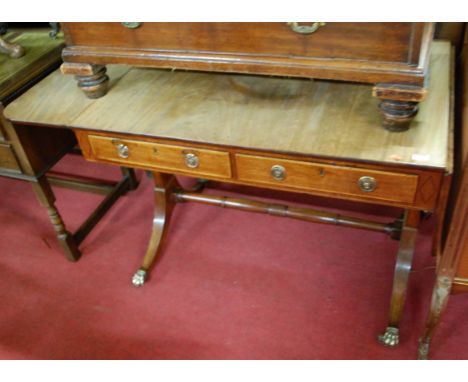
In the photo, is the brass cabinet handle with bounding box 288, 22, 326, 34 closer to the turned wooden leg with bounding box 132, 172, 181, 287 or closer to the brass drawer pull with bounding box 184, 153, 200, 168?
the brass drawer pull with bounding box 184, 153, 200, 168

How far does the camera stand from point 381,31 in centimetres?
113

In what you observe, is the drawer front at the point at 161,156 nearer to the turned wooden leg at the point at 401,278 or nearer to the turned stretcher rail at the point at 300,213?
the turned stretcher rail at the point at 300,213

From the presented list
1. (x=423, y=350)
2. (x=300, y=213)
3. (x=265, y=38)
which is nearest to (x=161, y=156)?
(x=265, y=38)

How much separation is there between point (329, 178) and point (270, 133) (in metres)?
0.21

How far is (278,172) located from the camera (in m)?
1.35

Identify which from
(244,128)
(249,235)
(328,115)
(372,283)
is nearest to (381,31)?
(328,115)

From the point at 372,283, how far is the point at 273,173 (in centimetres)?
83

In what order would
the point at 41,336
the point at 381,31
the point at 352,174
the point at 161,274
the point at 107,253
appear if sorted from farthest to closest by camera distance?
the point at 107,253 < the point at 161,274 < the point at 41,336 < the point at 352,174 < the point at 381,31

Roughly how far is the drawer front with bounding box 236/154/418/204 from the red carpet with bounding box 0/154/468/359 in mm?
677

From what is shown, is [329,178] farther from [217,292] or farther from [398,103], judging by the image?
[217,292]

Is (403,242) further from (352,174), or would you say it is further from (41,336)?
(41,336)

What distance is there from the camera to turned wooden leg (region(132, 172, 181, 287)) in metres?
2.00

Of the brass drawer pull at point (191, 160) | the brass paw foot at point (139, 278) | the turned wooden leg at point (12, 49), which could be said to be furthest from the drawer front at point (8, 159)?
the brass drawer pull at point (191, 160)

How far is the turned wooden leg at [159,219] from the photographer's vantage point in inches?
78.8
